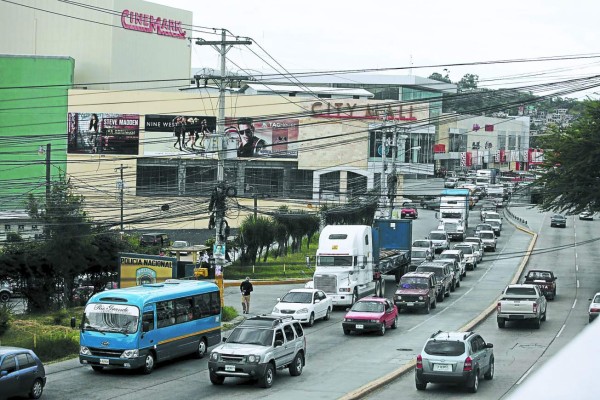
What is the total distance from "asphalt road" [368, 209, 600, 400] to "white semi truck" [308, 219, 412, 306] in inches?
256

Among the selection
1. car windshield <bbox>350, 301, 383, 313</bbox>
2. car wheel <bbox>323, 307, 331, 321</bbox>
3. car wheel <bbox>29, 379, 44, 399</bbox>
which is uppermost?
car windshield <bbox>350, 301, 383, 313</bbox>

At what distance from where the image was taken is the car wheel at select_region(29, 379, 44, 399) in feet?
73.0

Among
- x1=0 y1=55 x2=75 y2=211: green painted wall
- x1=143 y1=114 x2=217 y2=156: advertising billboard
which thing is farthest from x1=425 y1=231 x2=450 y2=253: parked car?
x1=0 y1=55 x2=75 y2=211: green painted wall

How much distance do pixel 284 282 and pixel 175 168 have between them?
189 feet

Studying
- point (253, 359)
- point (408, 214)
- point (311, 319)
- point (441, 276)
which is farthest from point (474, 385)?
point (408, 214)

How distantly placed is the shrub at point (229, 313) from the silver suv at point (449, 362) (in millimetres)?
15174

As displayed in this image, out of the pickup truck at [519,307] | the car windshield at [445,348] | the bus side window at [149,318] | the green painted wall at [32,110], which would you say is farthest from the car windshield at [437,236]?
the green painted wall at [32,110]

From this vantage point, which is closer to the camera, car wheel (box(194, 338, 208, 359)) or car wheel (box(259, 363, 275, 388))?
car wheel (box(259, 363, 275, 388))

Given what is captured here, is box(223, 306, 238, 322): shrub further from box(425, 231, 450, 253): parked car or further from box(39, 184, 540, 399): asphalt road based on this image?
box(425, 231, 450, 253): parked car

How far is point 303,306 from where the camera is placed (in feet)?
121

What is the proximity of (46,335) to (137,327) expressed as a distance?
6.68 m

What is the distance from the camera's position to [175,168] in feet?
353

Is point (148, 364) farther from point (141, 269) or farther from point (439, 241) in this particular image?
point (439, 241)

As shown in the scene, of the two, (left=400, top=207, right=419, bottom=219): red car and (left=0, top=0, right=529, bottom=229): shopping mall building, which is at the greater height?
(left=0, top=0, right=529, bottom=229): shopping mall building
